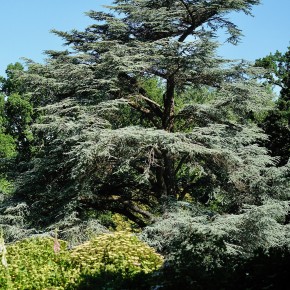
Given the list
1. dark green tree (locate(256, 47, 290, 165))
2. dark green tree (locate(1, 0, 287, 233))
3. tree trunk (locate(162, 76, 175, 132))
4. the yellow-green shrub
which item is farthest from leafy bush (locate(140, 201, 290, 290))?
dark green tree (locate(256, 47, 290, 165))

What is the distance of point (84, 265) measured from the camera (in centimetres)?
886

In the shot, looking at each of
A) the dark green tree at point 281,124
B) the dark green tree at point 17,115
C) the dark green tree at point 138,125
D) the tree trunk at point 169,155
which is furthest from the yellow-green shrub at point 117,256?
the dark green tree at point 17,115

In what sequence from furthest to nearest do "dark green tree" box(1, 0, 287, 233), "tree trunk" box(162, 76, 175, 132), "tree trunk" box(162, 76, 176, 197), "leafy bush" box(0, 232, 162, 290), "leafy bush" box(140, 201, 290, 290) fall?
"tree trunk" box(162, 76, 175, 132) < "tree trunk" box(162, 76, 176, 197) < "dark green tree" box(1, 0, 287, 233) < "leafy bush" box(0, 232, 162, 290) < "leafy bush" box(140, 201, 290, 290)

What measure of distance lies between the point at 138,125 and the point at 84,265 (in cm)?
623

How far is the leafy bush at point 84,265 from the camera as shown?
303 inches

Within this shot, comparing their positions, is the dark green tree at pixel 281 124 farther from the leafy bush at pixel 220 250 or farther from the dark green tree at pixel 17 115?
the dark green tree at pixel 17 115

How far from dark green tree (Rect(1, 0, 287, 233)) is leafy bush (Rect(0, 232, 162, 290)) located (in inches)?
79.6

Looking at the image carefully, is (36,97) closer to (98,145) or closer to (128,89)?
(128,89)

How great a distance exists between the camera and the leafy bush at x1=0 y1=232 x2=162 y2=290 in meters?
7.69

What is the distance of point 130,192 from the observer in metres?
14.5

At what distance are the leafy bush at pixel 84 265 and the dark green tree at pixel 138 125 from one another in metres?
2.02

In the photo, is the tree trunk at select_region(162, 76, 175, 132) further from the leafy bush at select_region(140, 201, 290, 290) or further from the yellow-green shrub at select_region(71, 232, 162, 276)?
the yellow-green shrub at select_region(71, 232, 162, 276)

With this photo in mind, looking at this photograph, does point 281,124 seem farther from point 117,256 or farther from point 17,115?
point 17,115

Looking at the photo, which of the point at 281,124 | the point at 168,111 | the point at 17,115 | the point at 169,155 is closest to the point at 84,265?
the point at 169,155
